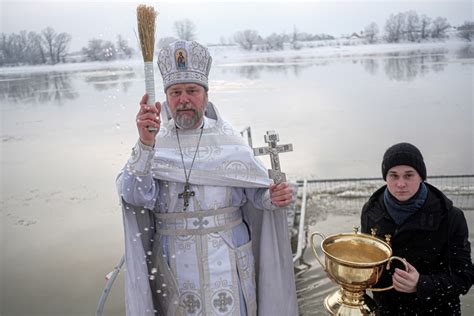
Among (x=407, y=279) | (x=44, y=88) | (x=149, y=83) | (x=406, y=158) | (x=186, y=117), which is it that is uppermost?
(x=44, y=88)

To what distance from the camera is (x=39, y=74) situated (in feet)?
163

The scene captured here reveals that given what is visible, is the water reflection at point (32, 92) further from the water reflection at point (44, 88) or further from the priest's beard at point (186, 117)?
the priest's beard at point (186, 117)

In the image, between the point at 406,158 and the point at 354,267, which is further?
the point at 406,158

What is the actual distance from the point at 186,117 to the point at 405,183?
3.64ft

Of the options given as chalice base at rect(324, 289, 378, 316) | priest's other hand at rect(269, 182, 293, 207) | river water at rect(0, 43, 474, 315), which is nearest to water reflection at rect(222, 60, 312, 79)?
river water at rect(0, 43, 474, 315)

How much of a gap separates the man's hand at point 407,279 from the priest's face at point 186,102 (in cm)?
122

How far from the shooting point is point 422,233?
2.01 meters

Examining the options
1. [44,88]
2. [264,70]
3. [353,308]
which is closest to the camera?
[353,308]

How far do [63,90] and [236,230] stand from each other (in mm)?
33496

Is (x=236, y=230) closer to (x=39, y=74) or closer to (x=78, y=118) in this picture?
(x=78, y=118)

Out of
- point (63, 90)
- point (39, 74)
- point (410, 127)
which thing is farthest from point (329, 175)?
point (39, 74)

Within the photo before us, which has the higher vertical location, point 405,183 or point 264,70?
point 264,70

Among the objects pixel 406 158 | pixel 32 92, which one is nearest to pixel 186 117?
pixel 406 158

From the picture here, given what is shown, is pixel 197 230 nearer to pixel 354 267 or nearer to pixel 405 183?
pixel 354 267
